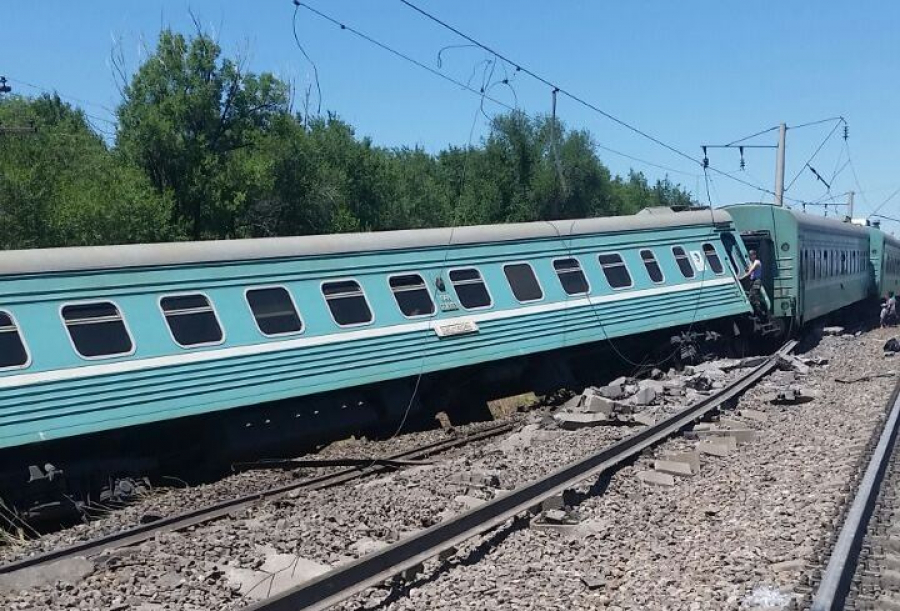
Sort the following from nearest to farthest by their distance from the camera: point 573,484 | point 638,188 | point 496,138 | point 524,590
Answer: point 524,590 < point 573,484 < point 496,138 < point 638,188

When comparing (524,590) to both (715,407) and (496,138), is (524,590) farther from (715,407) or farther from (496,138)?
(496,138)

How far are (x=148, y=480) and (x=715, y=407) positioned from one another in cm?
714

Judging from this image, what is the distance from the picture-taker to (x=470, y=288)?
552 inches

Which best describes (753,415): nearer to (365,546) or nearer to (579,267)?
(579,267)

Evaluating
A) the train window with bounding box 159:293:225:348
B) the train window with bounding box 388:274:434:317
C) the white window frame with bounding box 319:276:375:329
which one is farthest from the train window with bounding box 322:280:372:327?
the train window with bounding box 159:293:225:348

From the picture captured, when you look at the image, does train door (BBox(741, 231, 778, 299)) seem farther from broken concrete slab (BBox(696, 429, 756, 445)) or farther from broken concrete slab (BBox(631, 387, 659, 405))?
broken concrete slab (BBox(696, 429, 756, 445))

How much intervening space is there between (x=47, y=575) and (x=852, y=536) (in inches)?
222

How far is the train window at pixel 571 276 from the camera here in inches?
606

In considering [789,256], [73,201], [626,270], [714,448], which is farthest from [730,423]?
[73,201]

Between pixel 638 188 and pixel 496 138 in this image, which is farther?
pixel 638 188

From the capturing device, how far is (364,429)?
12820 millimetres

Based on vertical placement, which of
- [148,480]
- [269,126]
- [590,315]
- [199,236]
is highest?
[269,126]

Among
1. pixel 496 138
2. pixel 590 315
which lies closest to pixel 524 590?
pixel 590 315

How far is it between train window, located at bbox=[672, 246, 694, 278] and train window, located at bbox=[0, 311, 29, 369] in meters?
12.1
